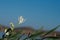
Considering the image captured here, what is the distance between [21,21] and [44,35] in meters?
0.13

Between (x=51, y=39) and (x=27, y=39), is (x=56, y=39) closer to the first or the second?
(x=51, y=39)

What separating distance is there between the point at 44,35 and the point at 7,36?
16 cm

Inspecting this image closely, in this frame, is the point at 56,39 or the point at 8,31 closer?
the point at 56,39

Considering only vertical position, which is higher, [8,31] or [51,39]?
[8,31]

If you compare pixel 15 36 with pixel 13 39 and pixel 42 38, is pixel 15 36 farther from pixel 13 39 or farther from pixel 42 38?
pixel 42 38

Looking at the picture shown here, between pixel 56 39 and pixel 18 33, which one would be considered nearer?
pixel 56 39

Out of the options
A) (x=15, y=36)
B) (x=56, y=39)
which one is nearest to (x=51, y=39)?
(x=56, y=39)

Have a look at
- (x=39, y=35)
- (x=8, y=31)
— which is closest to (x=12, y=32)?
(x=8, y=31)

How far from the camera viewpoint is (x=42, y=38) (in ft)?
2.18

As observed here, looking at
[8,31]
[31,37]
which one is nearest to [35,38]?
[31,37]

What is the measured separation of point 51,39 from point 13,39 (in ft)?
0.55

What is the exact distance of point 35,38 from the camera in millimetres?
695

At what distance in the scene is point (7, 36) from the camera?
0.70 metres

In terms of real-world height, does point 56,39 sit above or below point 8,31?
below
